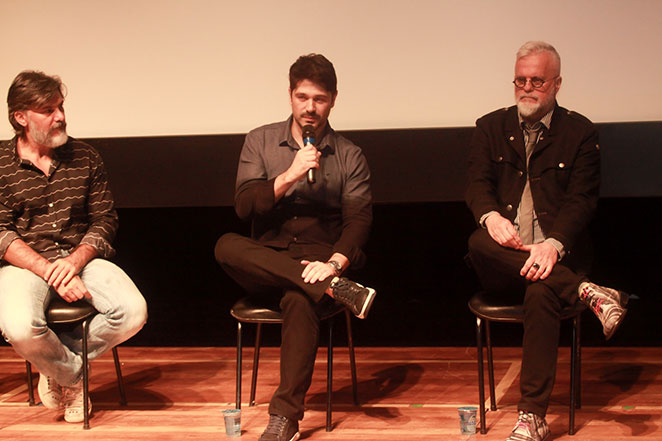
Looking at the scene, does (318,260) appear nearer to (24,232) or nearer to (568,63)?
(24,232)

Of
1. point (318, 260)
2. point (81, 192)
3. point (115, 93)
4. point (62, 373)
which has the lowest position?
point (62, 373)

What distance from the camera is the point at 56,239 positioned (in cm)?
302

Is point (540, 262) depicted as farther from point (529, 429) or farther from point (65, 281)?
point (65, 281)

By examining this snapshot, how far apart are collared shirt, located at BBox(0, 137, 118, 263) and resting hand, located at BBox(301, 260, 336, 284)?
84 cm

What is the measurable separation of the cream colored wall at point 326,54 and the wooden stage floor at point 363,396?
42.0 inches

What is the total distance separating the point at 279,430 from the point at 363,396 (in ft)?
2.26

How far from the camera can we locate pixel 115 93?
388 centimetres

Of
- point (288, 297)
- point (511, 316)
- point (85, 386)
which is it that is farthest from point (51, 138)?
point (511, 316)

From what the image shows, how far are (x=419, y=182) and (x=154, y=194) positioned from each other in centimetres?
120

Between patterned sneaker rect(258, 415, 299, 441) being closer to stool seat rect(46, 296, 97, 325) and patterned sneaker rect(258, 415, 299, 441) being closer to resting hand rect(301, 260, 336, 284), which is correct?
resting hand rect(301, 260, 336, 284)

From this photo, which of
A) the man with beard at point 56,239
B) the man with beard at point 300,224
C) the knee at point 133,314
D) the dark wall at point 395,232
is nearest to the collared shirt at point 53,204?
the man with beard at point 56,239

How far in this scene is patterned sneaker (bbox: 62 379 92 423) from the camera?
2895 mm

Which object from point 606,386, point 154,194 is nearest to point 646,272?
point 606,386

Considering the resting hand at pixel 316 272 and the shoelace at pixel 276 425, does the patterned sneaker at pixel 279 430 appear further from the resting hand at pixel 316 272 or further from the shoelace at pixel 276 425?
the resting hand at pixel 316 272
